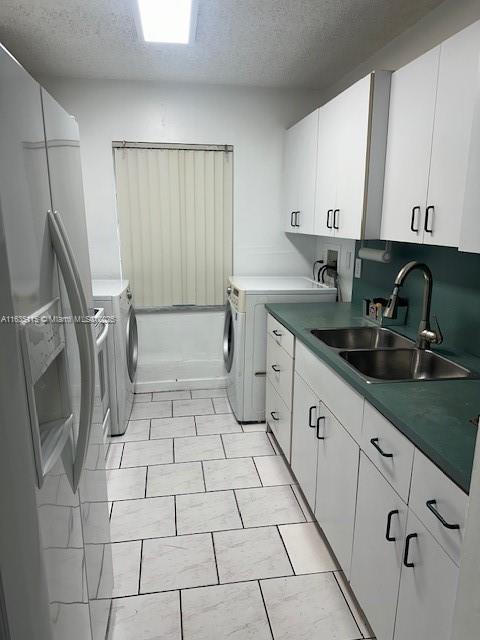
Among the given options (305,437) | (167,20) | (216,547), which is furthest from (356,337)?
(167,20)

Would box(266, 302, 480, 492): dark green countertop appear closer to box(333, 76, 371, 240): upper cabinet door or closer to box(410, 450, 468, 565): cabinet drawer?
box(410, 450, 468, 565): cabinet drawer

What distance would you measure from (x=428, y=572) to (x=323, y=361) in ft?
3.00

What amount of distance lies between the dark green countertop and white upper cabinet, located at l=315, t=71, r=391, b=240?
69 centimetres

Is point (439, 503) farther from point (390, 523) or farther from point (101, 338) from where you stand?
point (101, 338)

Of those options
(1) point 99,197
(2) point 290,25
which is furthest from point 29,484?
(1) point 99,197

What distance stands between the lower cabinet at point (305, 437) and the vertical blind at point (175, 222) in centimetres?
159

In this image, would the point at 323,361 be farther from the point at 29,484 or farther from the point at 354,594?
the point at 29,484

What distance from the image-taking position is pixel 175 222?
3504 millimetres

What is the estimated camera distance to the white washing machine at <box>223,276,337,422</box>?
2.98m

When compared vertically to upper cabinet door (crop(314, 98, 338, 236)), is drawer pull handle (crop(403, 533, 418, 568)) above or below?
below

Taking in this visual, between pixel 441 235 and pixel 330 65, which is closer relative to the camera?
pixel 441 235

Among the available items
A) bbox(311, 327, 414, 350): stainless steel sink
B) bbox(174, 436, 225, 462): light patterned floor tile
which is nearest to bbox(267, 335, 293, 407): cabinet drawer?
bbox(311, 327, 414, 350): stainless steel sink

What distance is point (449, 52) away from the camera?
5.05 feet

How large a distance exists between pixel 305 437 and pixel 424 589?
1.08 m
